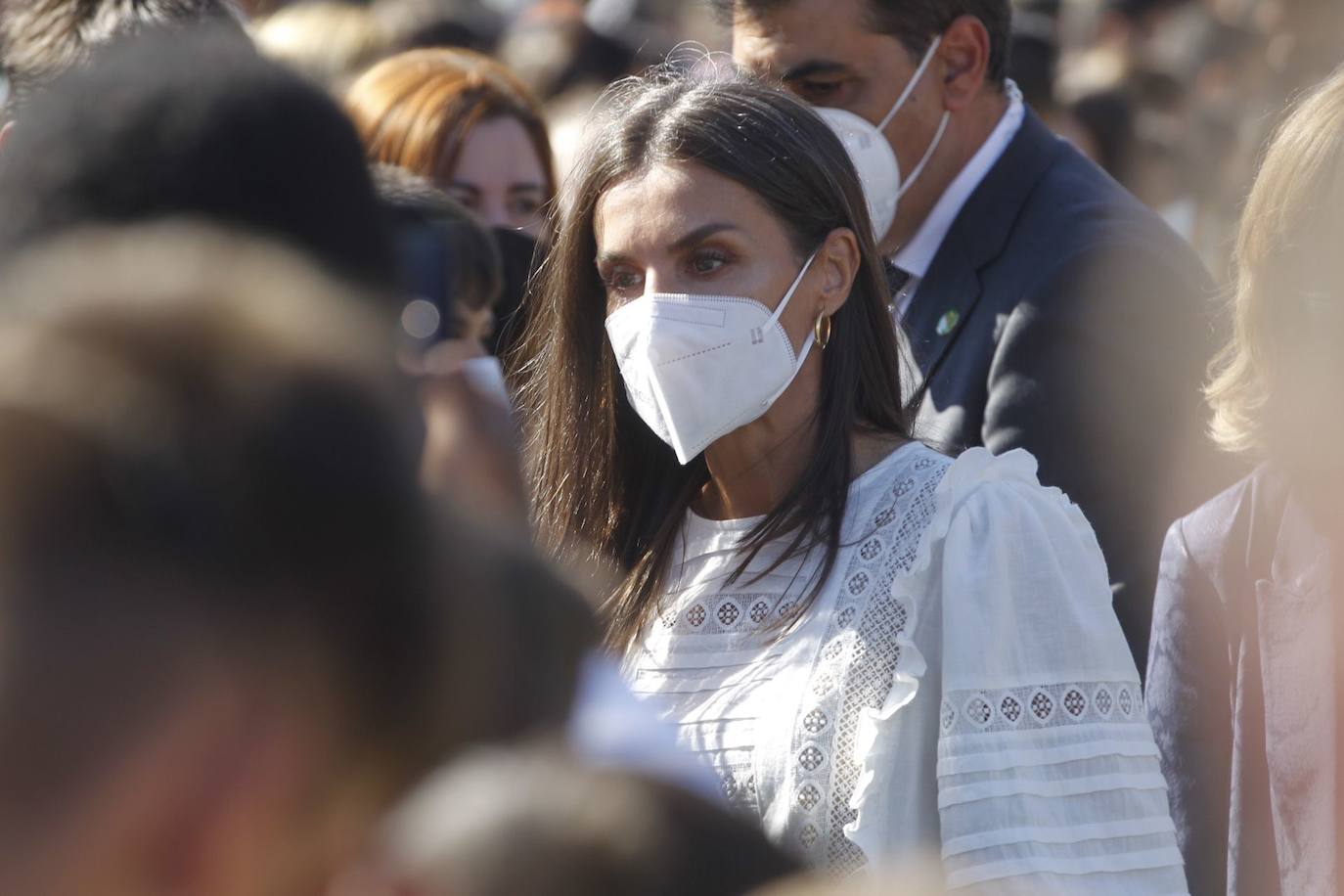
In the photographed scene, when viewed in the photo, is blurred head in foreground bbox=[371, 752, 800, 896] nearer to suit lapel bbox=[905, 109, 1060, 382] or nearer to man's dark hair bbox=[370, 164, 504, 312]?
man's dark hair bbox=[370, 164, 504, 312]

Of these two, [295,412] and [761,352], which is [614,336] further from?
[295,412]

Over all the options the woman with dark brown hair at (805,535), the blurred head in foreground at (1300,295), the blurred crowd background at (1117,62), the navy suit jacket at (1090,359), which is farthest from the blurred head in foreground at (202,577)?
the blurred crowd background at (1117,62)

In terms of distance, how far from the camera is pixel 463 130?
392 cm

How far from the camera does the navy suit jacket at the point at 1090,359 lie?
3.12 metres

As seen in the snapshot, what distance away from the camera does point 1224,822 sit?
2.62 meters

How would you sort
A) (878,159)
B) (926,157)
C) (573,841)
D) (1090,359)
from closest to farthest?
(573,841), (1090,359), (878,159), (926,157)

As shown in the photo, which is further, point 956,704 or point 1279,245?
point 1279,245

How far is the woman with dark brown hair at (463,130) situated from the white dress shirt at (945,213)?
842mm

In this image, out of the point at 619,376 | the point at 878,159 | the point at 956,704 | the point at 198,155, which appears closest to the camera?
the point at 198,155

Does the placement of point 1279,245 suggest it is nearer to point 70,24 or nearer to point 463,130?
point 70,24

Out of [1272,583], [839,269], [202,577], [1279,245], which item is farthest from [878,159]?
[202,577]

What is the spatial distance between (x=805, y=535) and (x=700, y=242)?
0.51 m

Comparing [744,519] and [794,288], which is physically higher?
[794,288]

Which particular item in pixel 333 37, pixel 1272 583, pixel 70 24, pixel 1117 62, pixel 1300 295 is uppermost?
pixel 70 24
